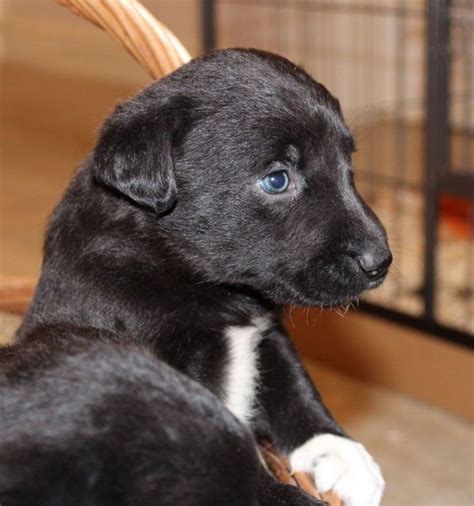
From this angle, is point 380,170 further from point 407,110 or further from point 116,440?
point 116,440

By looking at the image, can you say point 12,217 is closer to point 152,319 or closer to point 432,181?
point 432,181

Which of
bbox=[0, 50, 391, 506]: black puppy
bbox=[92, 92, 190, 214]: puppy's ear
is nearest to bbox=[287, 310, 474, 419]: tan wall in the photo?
bbox=[0, 50, 391, 506]: black puppy

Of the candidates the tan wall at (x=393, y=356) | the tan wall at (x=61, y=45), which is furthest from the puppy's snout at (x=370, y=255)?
the tan wall at (x=61, y=45)

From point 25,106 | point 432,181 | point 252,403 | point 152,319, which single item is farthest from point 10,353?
point 25,106

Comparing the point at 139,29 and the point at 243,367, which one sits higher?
the point at 139,29

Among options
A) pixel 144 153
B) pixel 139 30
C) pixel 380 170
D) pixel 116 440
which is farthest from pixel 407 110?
pixel 116 440
